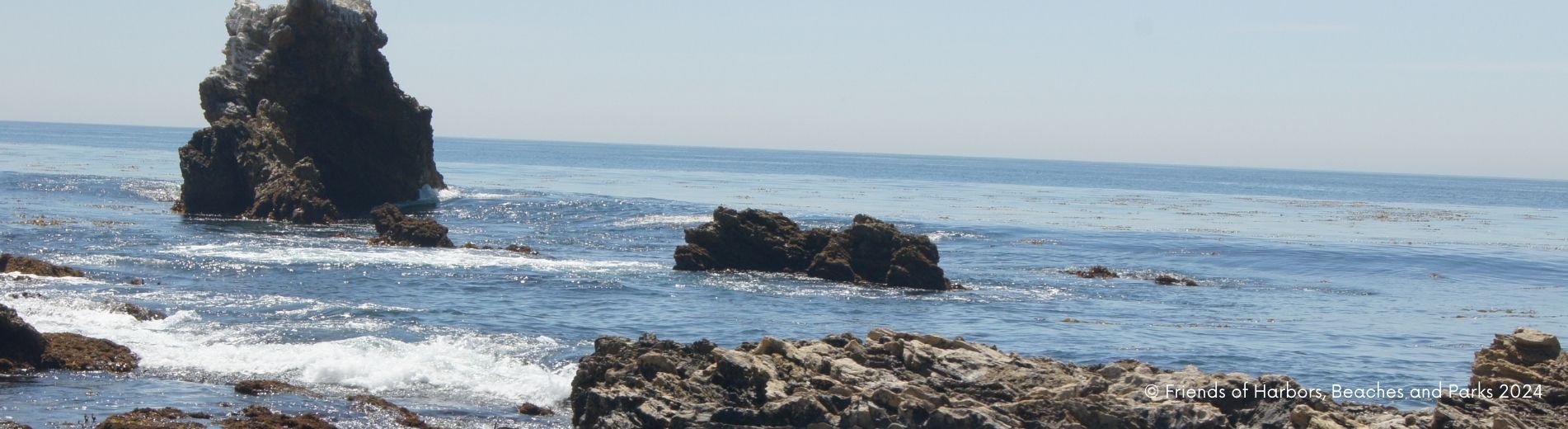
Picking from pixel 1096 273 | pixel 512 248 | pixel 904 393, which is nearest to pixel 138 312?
pixel 904 393

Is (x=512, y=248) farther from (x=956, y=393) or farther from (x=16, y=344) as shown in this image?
(x=956, y=393)

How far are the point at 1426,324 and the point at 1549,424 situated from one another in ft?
61.9

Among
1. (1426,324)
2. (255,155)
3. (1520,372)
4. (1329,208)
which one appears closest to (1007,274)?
(1426,324)

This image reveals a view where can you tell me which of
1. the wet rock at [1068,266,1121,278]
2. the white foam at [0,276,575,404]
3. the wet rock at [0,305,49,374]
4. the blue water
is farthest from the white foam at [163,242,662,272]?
the wet rock at [0,305,49,374]

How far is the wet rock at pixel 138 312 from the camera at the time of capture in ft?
77.0

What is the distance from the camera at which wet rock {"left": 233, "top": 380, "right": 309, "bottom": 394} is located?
1780cm

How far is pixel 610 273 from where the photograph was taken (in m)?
35.3

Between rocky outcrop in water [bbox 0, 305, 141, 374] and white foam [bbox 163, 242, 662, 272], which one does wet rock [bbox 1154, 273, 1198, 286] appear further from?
rocky outcrop in water [bbox 0, 305, 141, 374]

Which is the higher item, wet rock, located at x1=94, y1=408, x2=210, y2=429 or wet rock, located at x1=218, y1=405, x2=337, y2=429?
wet rock, located at x1=94, y1=408, x2=210, y2=429

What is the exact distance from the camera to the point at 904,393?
13.7m

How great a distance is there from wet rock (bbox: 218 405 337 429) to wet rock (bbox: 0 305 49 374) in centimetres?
488

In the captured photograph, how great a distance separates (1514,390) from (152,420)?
16.1m

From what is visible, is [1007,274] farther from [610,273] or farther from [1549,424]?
[1549,424]

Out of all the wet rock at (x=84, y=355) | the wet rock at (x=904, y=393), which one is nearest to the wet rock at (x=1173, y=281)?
the wet rock at (x=904, y=393)
